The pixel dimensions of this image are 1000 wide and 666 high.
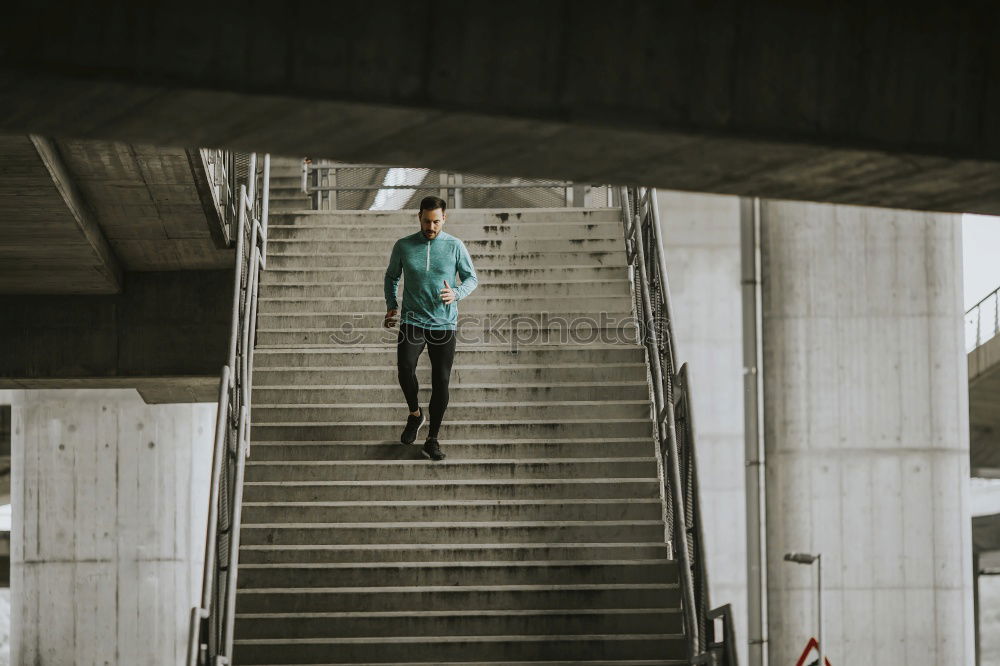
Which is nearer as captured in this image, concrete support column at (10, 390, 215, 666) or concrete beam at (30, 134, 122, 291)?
concrete beam at (30, 134, 122, 291)

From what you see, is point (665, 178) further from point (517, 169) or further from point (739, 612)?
point (739, 612)

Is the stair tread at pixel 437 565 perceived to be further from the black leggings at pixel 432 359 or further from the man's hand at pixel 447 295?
the man's hand at pixel 447 295

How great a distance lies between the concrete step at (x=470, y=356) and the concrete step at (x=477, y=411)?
54cm

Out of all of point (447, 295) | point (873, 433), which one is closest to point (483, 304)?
point (447, 295)

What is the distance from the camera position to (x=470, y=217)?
12.6 m

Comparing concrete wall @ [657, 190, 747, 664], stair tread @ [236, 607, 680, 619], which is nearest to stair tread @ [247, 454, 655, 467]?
stair tread @ [236, 607, 680, 619]

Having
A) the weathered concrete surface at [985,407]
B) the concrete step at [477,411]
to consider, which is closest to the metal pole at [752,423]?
the concrete step at [477,411]

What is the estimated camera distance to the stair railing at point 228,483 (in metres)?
7.54

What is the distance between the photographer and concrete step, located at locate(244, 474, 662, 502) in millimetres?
9234

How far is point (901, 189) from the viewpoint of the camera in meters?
5.56

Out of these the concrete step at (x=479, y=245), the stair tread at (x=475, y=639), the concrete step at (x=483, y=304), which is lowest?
the stair tread at (x=475, y=639)

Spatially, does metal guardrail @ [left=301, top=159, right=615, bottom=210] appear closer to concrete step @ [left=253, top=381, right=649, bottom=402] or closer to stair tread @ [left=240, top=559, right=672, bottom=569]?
concrete step @ [left=253, top=381, right=649, bottom=402]

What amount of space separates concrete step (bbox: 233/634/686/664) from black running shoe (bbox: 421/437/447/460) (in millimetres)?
1583

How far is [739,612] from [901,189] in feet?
40.7
